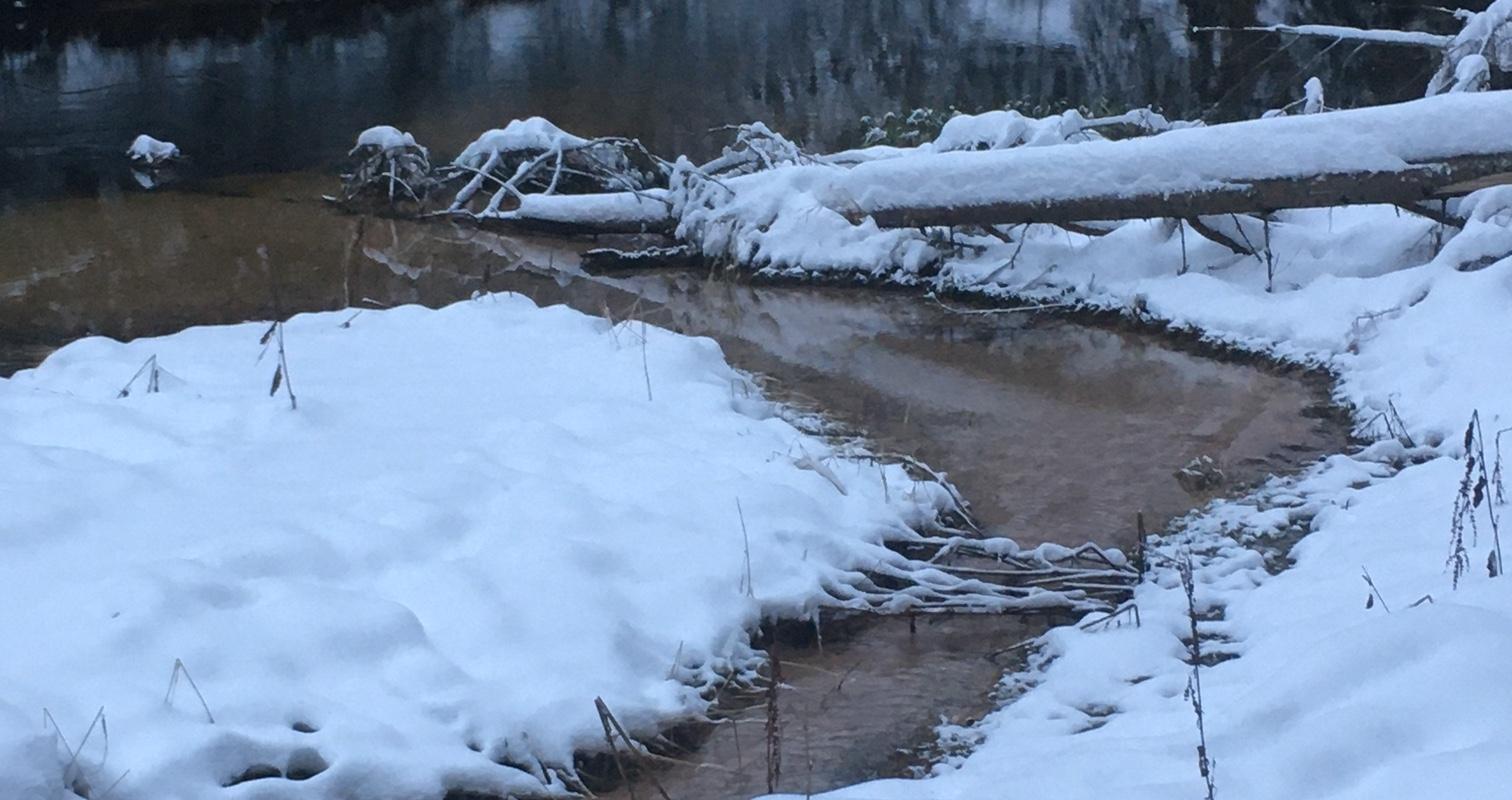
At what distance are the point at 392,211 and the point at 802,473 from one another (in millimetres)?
8341

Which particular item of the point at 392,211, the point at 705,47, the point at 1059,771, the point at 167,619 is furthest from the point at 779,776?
the point at 705,47

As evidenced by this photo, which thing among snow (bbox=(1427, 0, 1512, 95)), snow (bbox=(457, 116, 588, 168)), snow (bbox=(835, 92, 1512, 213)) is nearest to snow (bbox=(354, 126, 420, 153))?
snow (bbox=(457, 116, 588, 168))

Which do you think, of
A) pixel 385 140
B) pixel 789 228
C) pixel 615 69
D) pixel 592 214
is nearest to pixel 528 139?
pixel 592 214

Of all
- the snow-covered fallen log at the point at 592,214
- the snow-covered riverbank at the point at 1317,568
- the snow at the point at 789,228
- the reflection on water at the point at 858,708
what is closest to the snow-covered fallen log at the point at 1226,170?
the snow-covered riverbank at the point at 1317,568

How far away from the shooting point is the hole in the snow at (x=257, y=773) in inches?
146

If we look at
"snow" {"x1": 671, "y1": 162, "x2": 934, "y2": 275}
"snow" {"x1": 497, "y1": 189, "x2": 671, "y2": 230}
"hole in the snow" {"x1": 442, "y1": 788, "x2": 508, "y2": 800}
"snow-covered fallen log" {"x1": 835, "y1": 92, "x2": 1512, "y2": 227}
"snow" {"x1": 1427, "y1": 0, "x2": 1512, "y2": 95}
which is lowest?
"snow" {"x1": 497, "y1": 189, "x2": 671, "y2": 230}

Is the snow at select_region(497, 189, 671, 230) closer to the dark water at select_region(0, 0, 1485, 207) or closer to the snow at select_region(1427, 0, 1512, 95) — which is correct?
the dark water at select_region(0, 0, 1485, 207)

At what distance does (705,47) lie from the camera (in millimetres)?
24391

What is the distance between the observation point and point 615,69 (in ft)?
72.7

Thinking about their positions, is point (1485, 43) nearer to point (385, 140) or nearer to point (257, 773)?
point (385, 140)

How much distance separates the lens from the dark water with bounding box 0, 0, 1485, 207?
16828 mm

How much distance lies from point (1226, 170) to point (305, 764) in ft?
21.2

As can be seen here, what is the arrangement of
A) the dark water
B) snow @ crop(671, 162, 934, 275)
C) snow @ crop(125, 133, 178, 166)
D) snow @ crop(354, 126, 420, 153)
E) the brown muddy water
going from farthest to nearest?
the dark water, snow @ crop(125, 133, 178, 166), snow @ crop(354, 126, 420, 153), snow @ crop(671, 162, 934, 275), the brown muddy water

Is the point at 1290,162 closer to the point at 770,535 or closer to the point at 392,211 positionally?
the point at 770,535
